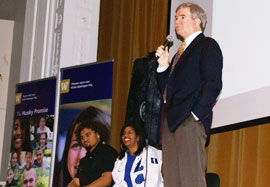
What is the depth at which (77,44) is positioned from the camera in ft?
19.1

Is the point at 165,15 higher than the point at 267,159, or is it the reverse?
the point at 165,15

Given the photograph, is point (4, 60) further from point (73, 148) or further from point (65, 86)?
point (73, 148)

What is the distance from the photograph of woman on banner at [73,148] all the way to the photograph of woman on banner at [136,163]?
56 centimetres

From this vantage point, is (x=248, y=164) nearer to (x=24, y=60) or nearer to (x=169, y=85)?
(x=169, y=85)

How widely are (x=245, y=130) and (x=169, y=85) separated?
949mm

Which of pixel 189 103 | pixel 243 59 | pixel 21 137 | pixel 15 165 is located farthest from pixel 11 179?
pixel 189 103

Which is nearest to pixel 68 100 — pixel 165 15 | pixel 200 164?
pixel 165 15

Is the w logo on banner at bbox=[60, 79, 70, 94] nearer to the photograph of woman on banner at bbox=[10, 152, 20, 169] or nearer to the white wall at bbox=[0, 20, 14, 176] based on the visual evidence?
the photograph of woman on banner at bbox=[10, 152, 20, 169]

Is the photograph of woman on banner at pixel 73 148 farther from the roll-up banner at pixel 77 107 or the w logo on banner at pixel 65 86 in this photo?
the w logo on banner at pixel 65 86

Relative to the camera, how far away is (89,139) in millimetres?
4488

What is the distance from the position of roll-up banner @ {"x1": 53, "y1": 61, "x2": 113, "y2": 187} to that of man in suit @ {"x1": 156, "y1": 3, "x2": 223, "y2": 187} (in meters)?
1.42

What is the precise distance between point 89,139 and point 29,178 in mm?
818

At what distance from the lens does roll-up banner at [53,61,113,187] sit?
4.54 metres

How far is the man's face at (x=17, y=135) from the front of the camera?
16.8 feet
